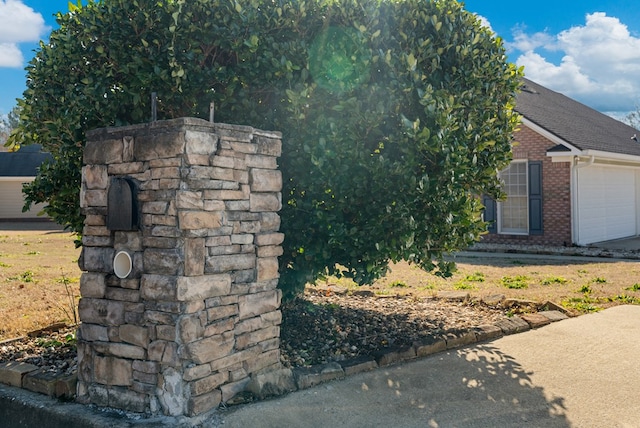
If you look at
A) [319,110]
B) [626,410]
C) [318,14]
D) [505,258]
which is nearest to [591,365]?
[626,410]

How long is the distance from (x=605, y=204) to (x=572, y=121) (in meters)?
3.14

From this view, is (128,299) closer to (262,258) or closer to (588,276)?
(262,258)

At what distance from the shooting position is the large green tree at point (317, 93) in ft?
17.6

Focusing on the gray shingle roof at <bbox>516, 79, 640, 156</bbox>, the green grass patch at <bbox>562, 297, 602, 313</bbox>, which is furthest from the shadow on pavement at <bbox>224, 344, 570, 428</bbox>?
the gray shingle roof at <bbox>516, 79, 640, 156</bbox>

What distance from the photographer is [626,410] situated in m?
4.66

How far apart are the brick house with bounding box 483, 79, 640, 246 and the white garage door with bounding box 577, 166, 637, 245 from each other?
0.09ft

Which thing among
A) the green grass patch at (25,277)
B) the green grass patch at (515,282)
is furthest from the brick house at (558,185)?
the green grass patch at (25,277)

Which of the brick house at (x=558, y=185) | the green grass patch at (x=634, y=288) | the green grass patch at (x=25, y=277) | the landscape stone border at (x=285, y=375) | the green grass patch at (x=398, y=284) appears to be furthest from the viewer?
the brick house at (x=558, y=185)

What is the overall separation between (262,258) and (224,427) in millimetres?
1390

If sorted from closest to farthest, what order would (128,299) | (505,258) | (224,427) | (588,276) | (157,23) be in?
(224,427) → (128,299) → (157,23) → (588,276) → (505,258)

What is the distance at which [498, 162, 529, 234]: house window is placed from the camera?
16250 mm

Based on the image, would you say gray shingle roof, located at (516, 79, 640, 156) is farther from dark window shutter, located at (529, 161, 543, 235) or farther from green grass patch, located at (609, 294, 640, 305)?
green grass patch, located at (609, 294, 640, 305)

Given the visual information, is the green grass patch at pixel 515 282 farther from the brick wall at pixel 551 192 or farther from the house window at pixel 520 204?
the brick wall at pixel 551 192

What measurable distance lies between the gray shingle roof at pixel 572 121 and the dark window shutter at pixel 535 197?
106 cm
